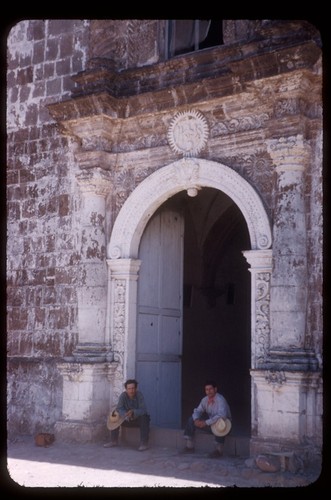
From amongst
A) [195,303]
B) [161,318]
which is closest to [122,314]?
[161,318]

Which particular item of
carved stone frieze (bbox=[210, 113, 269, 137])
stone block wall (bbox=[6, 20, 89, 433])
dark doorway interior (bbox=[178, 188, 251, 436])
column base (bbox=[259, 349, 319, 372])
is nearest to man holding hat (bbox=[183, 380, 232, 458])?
column base (bbox=[259, 349, 319, 372])

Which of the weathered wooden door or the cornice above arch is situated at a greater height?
the cornice above arch

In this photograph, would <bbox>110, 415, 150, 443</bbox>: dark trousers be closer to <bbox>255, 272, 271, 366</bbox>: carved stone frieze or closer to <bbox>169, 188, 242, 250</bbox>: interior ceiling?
<bbox>255, 272, 271, 366</bbox>: carved stone frieze

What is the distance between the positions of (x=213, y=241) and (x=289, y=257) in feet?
16.6

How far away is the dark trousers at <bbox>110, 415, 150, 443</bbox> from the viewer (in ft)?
26.5

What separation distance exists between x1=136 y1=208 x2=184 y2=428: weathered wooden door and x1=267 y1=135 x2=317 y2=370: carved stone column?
218 cm

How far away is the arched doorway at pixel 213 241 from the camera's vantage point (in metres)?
8.09

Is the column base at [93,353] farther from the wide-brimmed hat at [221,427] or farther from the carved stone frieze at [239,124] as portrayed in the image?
the carved stone frieze at [239,124]

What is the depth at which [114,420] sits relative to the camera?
8289 millimetres

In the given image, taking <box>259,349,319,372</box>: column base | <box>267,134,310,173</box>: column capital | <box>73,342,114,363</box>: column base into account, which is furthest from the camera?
<box>73,342,114,363</box>: column base

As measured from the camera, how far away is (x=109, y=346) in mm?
8766

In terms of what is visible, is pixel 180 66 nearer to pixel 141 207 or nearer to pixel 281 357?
pixel 141 207

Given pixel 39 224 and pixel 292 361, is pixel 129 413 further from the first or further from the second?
pixel 39 224

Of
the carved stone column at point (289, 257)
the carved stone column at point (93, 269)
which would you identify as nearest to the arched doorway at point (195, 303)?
the carved stone column at point (93, 269)
